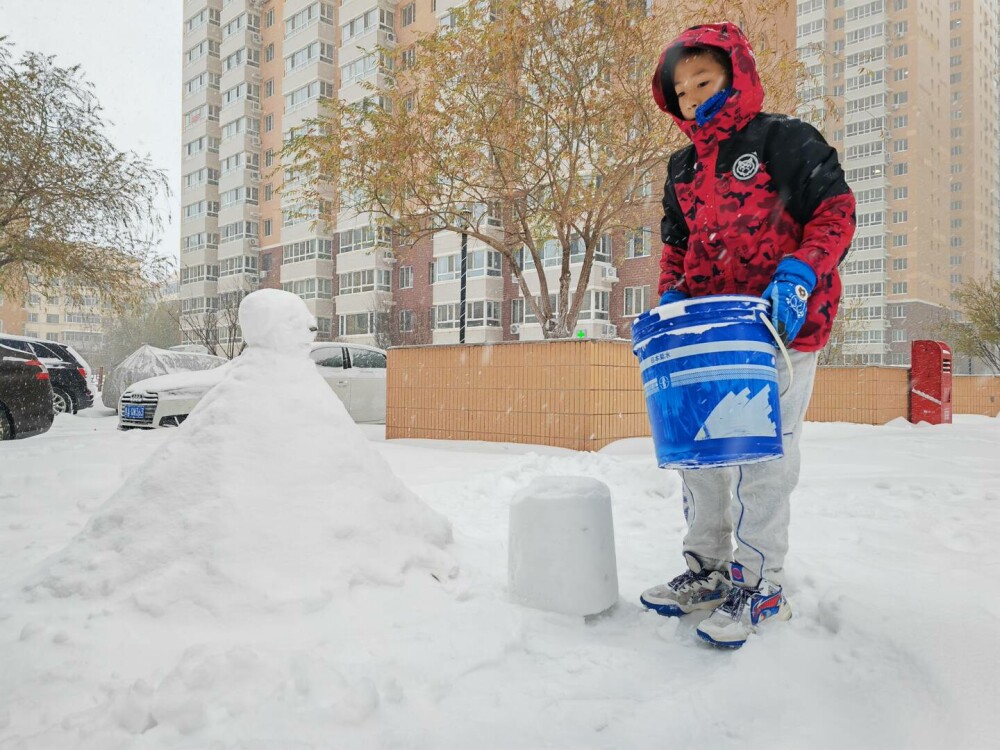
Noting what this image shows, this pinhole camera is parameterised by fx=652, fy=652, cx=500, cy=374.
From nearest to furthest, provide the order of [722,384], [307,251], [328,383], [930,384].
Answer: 1. [722,384]
2. [328,383]
3. [930,384]
4. [307,251]

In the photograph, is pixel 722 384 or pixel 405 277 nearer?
pixel 722 384

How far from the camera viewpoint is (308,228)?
1256 inches

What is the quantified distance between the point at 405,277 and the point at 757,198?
37.6 metres

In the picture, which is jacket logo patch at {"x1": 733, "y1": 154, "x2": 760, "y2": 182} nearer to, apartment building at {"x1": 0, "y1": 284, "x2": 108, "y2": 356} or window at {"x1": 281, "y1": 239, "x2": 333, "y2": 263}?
window at {"x1": 281, "y1": 239, "x2": 333, "y2": 263}

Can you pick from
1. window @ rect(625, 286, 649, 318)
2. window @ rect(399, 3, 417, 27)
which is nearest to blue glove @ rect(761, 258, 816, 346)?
window @ rect(625, 286, 649, 318)

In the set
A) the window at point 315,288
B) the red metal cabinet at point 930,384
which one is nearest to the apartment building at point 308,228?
the window at point 315,288

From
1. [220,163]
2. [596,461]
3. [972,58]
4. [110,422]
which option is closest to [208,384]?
[110,422]

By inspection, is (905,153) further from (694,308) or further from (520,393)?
(694,308)

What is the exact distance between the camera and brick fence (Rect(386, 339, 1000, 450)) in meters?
7.64

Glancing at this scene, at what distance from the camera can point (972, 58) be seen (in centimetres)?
6141

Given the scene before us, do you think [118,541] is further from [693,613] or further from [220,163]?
[220,163]

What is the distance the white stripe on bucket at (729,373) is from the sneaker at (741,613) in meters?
0.73

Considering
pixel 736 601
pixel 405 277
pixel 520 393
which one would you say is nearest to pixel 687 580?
pixel 736 601

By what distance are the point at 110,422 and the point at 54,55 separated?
26.2 ft
